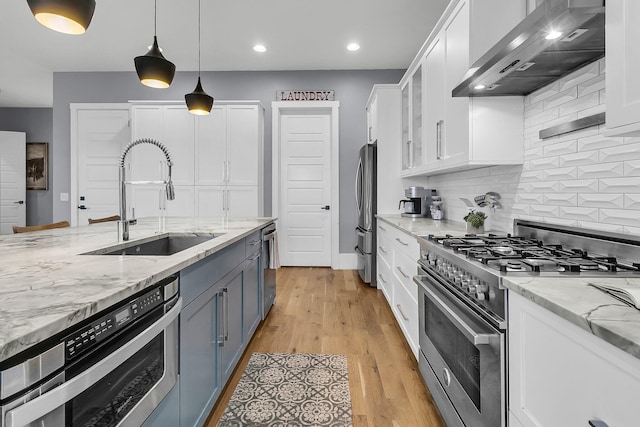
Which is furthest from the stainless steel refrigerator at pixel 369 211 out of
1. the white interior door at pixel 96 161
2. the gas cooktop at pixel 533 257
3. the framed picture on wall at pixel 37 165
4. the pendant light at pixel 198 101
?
the framed picture on wall at pixel 37 165

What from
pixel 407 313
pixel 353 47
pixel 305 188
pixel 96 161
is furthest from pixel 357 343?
pixel 96 161

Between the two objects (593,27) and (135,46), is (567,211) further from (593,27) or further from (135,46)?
(135,46)

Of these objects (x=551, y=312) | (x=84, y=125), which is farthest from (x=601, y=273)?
(x=84, y=125)

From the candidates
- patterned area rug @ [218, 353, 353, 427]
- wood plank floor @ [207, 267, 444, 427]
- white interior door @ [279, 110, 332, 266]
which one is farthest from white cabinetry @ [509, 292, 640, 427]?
white interior door @ [279, 110, 332, 266]

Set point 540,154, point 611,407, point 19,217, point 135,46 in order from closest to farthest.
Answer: point 611,407, point 540,154, point 135,46, point 19,217

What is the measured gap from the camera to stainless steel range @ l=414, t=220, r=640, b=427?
1.12 metres

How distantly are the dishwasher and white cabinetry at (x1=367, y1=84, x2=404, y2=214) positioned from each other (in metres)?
1.55

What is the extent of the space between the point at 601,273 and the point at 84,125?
246 inches

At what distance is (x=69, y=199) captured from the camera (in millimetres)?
5477

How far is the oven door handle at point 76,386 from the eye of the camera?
59cm

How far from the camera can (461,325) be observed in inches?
51.4

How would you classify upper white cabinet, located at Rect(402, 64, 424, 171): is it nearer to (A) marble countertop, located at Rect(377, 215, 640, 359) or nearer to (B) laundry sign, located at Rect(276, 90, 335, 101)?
(B) laundry sign, located at Rect(276, 90, 335, 101)

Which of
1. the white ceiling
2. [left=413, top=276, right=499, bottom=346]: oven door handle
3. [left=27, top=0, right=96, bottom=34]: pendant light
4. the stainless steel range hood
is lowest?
[left=413, top=276, right=499, bottom=346]: oven door handle

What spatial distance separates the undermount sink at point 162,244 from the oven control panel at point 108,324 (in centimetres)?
84
